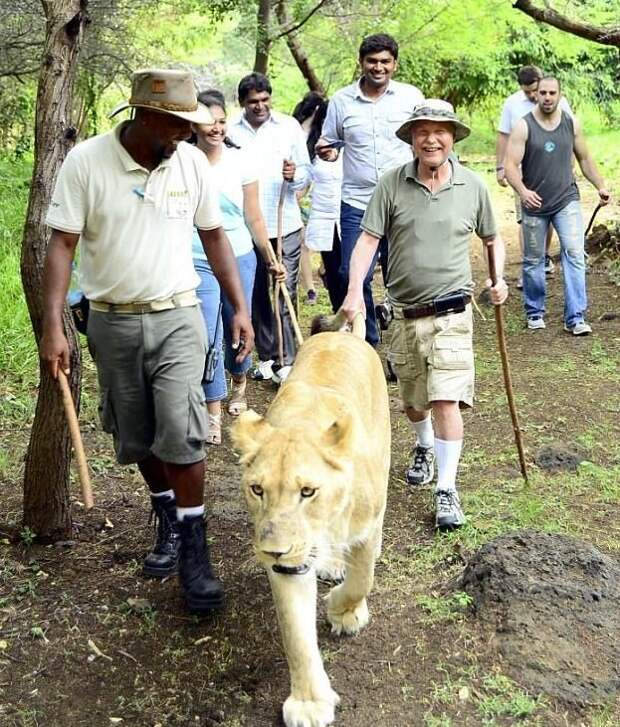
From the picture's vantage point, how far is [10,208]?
1175 cm

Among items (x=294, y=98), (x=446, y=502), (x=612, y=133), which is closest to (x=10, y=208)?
(x=446, y=502)

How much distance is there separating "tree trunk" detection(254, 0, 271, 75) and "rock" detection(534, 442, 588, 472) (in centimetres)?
727

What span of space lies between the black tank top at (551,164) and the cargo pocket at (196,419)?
5.95 metres

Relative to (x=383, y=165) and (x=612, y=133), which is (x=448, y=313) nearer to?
(x=383, y=165)

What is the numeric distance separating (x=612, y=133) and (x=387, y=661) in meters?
21.4

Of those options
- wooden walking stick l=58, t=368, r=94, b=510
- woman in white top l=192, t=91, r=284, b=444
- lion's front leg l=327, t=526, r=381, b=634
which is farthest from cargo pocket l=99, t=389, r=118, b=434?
woman in white top l=192, t=91, r=284, b=444

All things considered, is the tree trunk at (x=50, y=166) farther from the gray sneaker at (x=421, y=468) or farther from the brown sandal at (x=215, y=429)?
the gray sneaker at (x=421, y=468)

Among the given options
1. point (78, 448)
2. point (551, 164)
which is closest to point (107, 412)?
point (78, 448)

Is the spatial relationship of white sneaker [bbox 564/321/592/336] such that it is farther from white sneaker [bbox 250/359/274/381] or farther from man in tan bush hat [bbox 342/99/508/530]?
man in tan bush hat [bbox 342/99/508/530]

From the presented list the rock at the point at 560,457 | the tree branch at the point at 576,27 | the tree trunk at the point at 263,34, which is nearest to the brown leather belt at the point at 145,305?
the rock at the point at 560,457

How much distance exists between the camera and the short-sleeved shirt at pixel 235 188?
6645 millimetres

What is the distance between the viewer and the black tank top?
30.3ft

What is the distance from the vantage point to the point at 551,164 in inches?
364

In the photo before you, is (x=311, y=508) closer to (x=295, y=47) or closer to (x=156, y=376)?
(x=156, y=376)
